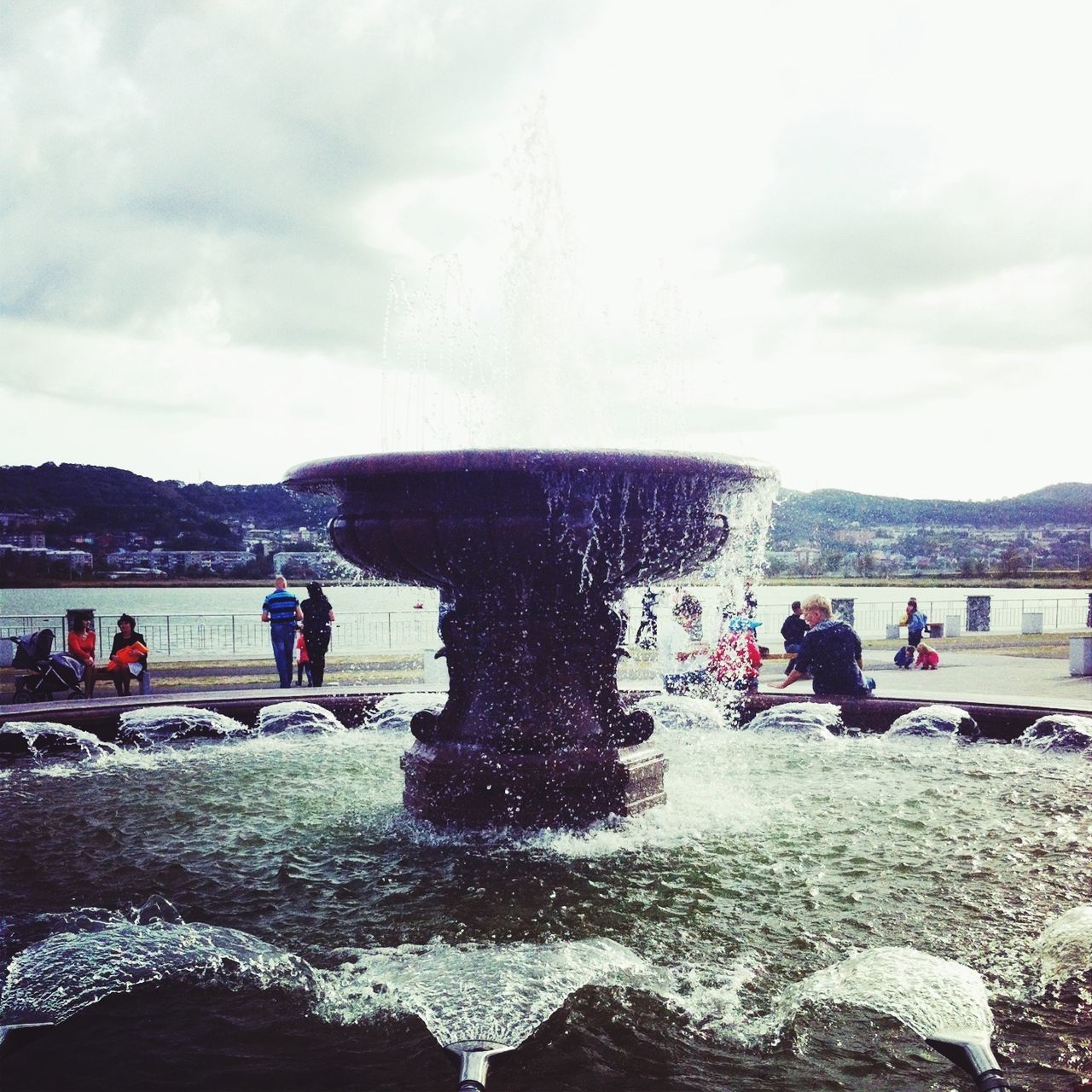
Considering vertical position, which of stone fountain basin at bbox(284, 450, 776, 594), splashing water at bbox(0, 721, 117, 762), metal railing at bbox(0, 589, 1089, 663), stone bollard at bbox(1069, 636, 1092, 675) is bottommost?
metal railing at bbox(0, 589, 1089, 663)

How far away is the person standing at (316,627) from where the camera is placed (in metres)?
14.3

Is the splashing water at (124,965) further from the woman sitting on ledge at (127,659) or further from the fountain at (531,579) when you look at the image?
the woman sitting on ledge at (127,659)

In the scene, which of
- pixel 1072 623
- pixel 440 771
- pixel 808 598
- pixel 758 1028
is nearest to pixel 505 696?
pixel 440 771

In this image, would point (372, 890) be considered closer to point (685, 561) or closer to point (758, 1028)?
point (758, 1028)

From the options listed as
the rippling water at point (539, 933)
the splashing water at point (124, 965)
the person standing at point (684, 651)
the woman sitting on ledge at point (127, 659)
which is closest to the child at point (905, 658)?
the person standing at point (684, 651)

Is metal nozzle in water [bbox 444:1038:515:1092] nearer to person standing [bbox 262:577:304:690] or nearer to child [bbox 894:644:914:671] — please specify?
person standing [bbox 262:577:304:690]

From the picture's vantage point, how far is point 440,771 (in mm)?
5473

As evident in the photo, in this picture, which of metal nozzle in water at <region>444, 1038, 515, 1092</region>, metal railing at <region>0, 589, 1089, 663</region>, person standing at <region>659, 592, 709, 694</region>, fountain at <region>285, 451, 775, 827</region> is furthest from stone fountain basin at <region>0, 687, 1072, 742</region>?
metal nozzle in water at <region>444, 1038, 515, 1092</region>

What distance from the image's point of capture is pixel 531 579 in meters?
5.63

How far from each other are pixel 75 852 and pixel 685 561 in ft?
11.1

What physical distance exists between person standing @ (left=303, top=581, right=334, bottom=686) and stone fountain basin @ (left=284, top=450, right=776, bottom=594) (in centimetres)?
867

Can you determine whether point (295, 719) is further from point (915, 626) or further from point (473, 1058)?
point (915, 626)

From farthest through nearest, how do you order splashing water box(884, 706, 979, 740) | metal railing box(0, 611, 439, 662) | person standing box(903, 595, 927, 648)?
metal railing box(0, 611, 439, 662)
person standing box(903, 595, 927, 648)
splashing water box(884, 706, 979, 740)

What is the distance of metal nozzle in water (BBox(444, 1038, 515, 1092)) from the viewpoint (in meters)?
2.62
